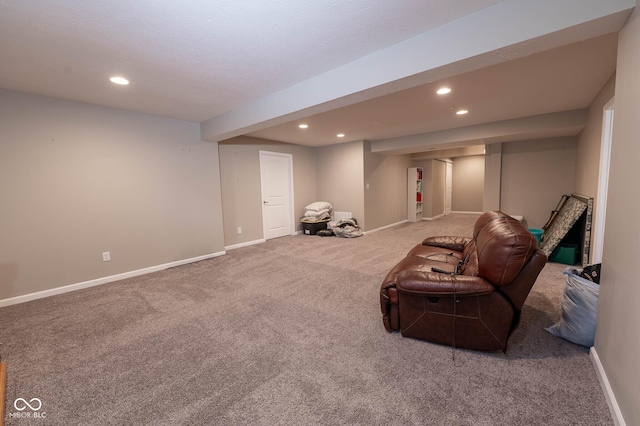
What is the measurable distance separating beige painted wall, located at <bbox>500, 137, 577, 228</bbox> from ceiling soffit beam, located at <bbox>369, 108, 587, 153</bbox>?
86 centimetres

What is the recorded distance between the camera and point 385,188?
23.6 ft

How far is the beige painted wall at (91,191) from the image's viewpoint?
2930 mm

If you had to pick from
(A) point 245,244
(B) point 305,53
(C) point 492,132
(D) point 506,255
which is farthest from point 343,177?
(D) point 506,255

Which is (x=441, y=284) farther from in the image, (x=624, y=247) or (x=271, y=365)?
(x=271, y=365)

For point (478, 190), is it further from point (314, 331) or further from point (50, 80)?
point (50, 80)

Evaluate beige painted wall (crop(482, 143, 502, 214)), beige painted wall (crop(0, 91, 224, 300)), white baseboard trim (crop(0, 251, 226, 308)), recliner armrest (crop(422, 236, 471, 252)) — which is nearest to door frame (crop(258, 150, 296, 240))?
beige painted wall (crop(0, 91, 224, 300))

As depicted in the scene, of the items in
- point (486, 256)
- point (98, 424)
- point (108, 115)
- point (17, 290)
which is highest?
point (108, 115)

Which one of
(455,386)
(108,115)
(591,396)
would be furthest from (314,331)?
(108,115)

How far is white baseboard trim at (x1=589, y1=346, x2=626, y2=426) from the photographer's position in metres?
1.30

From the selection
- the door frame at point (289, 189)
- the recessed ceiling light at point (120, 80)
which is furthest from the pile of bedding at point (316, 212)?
the recessed ceiling light at point (120, 80)

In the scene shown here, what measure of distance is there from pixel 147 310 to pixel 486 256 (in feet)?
10.4

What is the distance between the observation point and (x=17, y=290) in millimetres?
2963

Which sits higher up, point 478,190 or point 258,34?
point 258,34

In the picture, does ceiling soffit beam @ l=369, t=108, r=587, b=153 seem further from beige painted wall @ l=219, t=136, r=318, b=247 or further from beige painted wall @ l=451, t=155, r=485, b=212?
beige painted wall @ l=451, t=155, r=485, b=212
